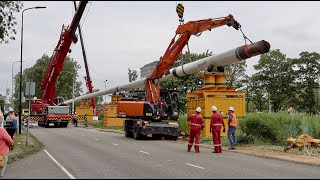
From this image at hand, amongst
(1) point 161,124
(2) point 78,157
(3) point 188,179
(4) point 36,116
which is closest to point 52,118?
(4) point 36,116

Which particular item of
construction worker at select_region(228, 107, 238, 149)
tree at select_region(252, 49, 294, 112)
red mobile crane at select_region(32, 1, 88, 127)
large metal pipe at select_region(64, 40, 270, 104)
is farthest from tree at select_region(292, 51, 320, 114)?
construction worker at select_region(228, 107, 238, 149)

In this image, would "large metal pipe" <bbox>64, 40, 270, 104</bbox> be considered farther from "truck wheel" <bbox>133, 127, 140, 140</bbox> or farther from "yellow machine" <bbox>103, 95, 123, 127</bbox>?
"yellow machine" <bbox>103, 95, 123, 127</bbox>

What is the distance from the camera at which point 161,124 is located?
78.7ft

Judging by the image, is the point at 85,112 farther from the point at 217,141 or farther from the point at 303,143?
the point at 303,143

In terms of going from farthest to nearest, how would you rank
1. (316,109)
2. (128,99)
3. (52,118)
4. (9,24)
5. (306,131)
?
(316,109)
(52,118)
(128,99)
(306,131)
(9,24)

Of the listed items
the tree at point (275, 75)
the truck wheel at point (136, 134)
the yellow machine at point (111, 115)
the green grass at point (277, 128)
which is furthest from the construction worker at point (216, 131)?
the tree at point (275, 75)

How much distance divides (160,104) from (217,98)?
333 cm

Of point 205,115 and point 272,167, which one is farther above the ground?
point 205,115

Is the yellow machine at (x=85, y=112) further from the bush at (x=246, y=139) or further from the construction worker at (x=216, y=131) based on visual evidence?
the construction worker at (x=216, y=131)

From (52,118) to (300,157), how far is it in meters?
32.6

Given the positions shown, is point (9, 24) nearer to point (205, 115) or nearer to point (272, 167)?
point (272, 167)

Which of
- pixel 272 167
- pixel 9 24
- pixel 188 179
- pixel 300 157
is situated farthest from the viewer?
pixel 300 157

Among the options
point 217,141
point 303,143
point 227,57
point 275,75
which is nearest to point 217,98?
point 227,57

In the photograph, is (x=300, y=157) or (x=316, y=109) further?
(x=316, y=109)
